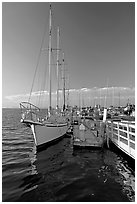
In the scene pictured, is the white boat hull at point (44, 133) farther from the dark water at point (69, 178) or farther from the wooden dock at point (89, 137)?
the wooden dock at point (89, 137)

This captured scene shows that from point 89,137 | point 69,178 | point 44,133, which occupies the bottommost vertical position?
point 69,178

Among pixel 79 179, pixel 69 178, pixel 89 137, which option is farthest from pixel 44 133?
pixel 79 179

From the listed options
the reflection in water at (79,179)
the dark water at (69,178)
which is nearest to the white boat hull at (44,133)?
the dark water at (69,178)

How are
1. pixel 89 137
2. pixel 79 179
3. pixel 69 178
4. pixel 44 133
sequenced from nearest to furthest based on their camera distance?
pixel 79 179
pixel 69 178
pixel 89 137
pixel 44 133

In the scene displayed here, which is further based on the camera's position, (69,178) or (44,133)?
(44,133)

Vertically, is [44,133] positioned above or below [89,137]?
above

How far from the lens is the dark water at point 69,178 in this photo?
216 inches

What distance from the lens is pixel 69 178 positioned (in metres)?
7.05

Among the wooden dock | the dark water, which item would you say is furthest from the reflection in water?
the wooden dock

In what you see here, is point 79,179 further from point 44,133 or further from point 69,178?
point 44,133

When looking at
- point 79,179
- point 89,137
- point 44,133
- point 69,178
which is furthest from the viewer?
point 44,133

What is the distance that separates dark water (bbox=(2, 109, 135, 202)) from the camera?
5.48 meters

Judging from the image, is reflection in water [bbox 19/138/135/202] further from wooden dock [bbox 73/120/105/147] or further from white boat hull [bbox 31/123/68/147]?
white boat hull [bbox 31/123/68/147]

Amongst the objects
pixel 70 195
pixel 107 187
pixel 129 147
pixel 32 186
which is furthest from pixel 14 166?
pixel 129 147
